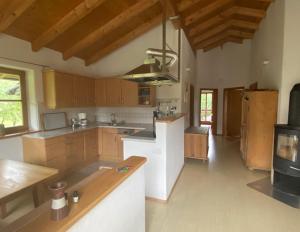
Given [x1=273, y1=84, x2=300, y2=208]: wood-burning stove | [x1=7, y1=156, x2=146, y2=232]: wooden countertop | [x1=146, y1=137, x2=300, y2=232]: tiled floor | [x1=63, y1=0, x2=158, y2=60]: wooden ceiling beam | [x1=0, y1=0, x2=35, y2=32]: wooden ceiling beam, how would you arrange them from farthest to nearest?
[x1=63, y1=0, x2=158, y2=60]: wooden ceiling beam
[x1=273, y1=84, x2=300, y2=208]: wood-burning stove
[x1=0, y1=0, x2=35, y2=32]: wooden ceiling beam
[x1=146, y1=137, x2=300, y2=232]: tiled floor
[x1=7, y1=156, x2=146, y2=232]: wooden countertop

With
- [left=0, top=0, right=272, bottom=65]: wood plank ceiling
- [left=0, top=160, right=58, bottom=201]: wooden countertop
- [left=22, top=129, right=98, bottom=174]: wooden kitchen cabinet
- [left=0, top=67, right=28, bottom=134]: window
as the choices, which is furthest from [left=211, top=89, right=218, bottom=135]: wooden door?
[left=0, top=160, right=58, bottom=201]: wooden countertop

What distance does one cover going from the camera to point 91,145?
13.9 ft

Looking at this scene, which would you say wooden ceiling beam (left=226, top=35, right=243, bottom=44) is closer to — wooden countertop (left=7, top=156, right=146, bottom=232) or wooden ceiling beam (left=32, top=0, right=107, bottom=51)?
wooden ceiling beam (left=32, top=0, right=107, bottom=51)

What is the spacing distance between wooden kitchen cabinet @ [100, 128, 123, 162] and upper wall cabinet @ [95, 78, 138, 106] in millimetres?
749

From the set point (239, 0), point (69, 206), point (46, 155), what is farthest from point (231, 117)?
point (69, 206)

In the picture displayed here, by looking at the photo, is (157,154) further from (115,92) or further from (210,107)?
(210,107)

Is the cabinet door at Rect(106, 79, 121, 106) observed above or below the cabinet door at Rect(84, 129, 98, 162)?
above

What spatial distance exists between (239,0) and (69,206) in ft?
16.9

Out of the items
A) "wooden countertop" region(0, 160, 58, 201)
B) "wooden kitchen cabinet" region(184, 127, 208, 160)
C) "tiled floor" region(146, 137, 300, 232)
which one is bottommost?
"tiled floor" region(146, 137, 300, 232)

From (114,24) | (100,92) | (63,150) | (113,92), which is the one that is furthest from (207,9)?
(63,150)

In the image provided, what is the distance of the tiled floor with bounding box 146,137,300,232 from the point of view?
7.20 feet

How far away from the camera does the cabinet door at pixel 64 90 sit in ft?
12.3

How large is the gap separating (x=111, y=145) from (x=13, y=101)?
209 cm

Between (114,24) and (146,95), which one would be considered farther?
(146,95)
